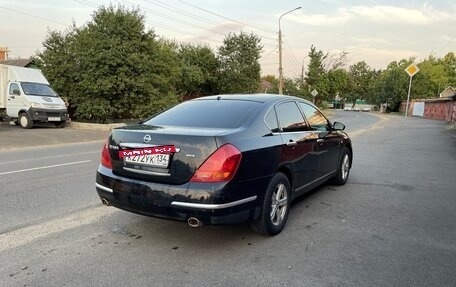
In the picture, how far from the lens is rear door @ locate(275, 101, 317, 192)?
4.71 m

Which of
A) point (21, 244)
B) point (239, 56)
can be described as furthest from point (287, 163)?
point (239, 56)

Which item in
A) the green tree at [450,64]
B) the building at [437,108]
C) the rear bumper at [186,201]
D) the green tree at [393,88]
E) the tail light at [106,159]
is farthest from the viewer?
the green tree at [450,64]

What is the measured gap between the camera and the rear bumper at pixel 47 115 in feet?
58.6

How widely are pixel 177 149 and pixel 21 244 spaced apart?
189 centimetres

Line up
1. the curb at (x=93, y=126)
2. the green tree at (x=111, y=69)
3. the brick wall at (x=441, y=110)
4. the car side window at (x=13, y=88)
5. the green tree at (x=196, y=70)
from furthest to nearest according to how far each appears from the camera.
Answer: the brick wall at (x=441, y=110) < the green tree at (x=196, y=70) < the green tree at (x=111, y=69) < the curb at (x=93, y=126) < the car side window at (x=13, y=88)

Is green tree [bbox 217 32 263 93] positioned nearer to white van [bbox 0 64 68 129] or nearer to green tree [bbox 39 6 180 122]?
green tree [bbox 39 6 180 122]

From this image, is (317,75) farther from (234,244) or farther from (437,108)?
(234,244)

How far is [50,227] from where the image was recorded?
15.0 ft

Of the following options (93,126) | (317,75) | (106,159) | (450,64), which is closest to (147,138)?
(106,159)

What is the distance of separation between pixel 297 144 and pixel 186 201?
1.80 meters

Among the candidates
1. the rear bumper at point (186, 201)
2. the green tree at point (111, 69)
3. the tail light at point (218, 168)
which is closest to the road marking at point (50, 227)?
the rear bumper at point (186, 201)

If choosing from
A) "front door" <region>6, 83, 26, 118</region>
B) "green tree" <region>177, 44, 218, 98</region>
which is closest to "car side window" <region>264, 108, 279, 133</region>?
"front door" <region>6, 83, 26, 118</region>

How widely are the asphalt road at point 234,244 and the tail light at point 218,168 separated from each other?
77 cm

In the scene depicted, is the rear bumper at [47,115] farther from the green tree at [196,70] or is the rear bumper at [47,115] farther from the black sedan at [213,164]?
the black sedan at [213,164]
